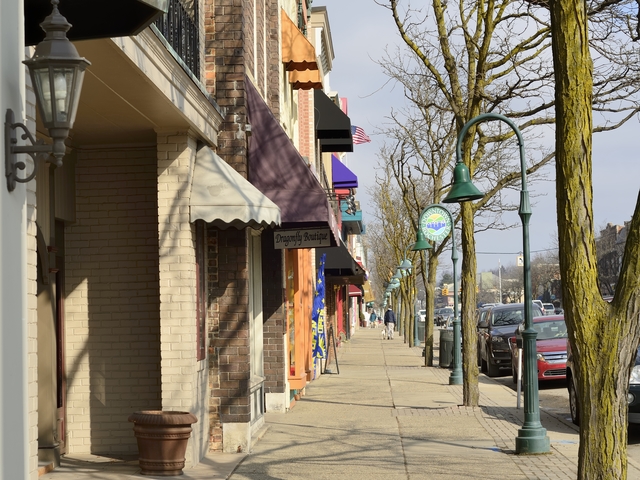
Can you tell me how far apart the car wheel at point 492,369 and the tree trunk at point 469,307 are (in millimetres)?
8592

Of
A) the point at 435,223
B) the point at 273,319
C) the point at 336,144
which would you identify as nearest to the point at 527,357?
the point at 273,319

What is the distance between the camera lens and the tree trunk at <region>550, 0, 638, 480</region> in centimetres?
632

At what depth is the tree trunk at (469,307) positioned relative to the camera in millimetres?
15828

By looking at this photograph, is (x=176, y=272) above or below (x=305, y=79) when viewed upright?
below

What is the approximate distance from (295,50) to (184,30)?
7.05m

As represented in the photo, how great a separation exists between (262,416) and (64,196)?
15.1 ft

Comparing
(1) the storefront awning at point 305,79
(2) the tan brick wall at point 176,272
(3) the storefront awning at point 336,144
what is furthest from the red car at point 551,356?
(2) the tan brick wall at point 176,272

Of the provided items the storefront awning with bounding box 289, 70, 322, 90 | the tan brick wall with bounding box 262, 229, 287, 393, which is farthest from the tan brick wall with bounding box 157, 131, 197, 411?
the storefront awning with bounding box 289, 70, 322, 90

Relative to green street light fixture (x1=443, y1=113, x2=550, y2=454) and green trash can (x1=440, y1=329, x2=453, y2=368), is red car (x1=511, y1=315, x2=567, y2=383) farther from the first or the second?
green street light fixture (x1=443, y1=113, x2=550, y2=454)

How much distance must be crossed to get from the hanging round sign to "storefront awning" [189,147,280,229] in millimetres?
11960

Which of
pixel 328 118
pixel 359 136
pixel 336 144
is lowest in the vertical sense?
pixel 336 144

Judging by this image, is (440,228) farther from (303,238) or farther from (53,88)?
(53,88)

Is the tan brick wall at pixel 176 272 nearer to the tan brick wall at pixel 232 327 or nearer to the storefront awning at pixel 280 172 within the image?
the tan brick wall at pixel 232 327

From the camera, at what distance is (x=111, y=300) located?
36.9 feet
